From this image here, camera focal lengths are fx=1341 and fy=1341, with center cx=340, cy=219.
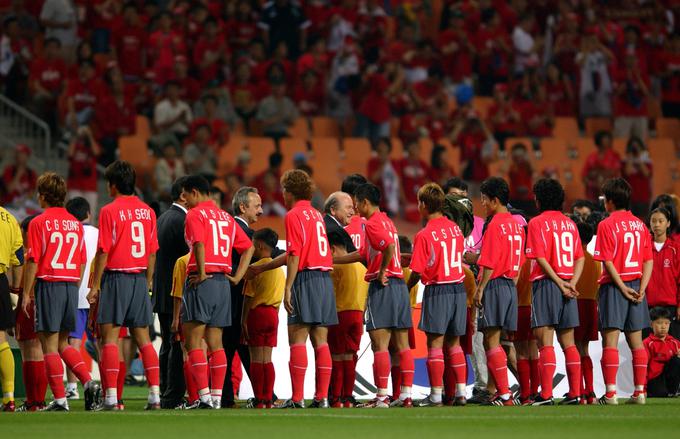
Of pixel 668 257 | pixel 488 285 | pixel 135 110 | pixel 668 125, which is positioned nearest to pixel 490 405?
pixel 488 285

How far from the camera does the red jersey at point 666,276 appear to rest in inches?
536

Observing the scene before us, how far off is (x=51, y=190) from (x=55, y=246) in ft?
1.61

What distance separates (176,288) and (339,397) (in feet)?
5.71

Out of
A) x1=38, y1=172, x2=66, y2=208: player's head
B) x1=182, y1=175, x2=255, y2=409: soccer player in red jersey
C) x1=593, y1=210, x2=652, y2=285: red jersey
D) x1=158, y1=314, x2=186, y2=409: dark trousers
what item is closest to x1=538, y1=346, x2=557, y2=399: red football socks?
x1=593, y1=210, x2=652, y2=285: red jersey

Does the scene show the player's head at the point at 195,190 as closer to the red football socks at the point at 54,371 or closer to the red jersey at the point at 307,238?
the red jersey at the point at 307,238

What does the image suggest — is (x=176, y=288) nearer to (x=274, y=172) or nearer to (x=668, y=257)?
(x=668, y=257)

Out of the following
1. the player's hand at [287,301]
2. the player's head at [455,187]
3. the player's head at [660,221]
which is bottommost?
the player's hand at [287,301]

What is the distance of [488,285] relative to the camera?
11812 mm

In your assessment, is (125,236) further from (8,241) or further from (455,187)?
(455,187)

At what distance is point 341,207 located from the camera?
12.2 m

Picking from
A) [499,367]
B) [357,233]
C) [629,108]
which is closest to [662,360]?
[499,367]

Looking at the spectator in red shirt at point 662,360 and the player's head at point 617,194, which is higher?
the player's head at point 617,194

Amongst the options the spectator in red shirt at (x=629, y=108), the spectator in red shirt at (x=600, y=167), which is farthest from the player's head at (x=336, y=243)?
the spectator in red shirt at (x=629, y=108)

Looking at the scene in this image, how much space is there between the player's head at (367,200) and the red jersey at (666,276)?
3569 mm
